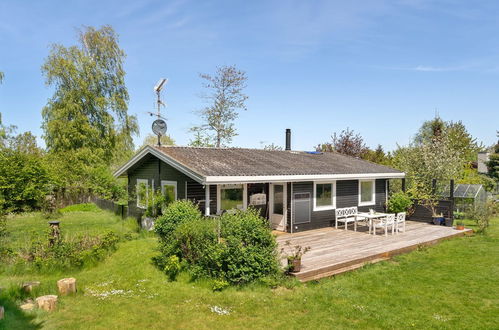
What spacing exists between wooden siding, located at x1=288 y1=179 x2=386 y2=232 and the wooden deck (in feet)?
1.16

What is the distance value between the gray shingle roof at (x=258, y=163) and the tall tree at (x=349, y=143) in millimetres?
9627

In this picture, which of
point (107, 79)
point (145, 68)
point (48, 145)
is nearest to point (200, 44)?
point (145, 68)

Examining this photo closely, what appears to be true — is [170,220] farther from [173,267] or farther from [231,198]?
[231,198]

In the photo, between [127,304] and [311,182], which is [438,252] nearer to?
[311,182]

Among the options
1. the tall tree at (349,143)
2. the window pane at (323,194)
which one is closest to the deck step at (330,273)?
the window pane at (323,194)

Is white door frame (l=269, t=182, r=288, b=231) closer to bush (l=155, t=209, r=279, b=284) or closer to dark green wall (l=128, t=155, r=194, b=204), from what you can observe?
dark green wall (l=128, t=155, r=194, b=204)

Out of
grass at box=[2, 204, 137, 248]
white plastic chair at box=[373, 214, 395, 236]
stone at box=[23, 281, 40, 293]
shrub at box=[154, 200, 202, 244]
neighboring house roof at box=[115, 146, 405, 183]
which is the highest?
neighboring house roof at box=[115, 146, 405, 183]

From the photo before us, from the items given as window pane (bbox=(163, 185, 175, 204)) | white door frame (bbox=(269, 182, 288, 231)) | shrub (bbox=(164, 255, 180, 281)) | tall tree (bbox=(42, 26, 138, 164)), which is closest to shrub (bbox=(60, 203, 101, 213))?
tall tree (bbox=(42, 26, 138, 164))

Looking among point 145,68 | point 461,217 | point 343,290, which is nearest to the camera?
point 343,290

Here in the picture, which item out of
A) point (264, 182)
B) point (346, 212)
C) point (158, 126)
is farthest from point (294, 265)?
point (158, 126)

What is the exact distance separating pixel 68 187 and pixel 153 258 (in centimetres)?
1692

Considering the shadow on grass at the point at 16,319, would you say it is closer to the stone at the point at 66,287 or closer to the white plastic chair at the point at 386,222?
the stone at the point at 66,287

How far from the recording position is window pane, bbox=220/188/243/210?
37.9 ft

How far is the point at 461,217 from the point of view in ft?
57.4
